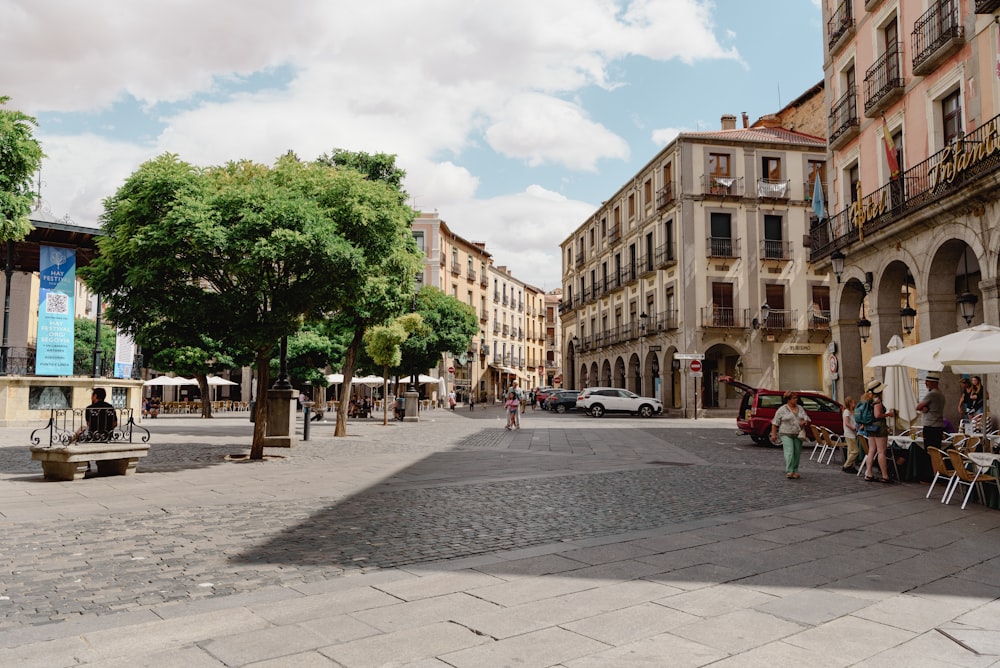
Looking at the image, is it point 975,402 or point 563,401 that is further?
point 563,401

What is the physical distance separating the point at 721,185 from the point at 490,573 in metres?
35.5

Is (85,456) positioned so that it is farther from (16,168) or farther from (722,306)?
(722,306)

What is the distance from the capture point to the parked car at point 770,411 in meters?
18.0

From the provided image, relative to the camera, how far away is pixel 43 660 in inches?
145

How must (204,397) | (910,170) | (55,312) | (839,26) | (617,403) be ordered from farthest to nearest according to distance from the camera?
(617,403), (204,397), (55,312), (839,26), (910,170)

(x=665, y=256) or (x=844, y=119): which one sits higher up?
(x=844, y=119)

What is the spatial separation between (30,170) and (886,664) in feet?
51.5

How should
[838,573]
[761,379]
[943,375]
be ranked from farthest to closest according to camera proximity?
[761,379] < [943,375] < [838,573]

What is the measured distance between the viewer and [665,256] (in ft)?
129

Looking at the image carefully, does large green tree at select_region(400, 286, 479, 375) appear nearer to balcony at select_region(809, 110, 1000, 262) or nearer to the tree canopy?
balcony at select_region(809, 110, 1000, 262)

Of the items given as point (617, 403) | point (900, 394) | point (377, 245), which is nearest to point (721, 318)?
point (617, 403)

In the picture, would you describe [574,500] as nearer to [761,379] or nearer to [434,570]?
[434,570]

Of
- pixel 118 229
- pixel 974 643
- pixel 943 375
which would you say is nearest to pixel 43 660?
pixel 974 643

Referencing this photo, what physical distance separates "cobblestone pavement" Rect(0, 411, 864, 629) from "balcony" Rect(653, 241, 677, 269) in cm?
2380
